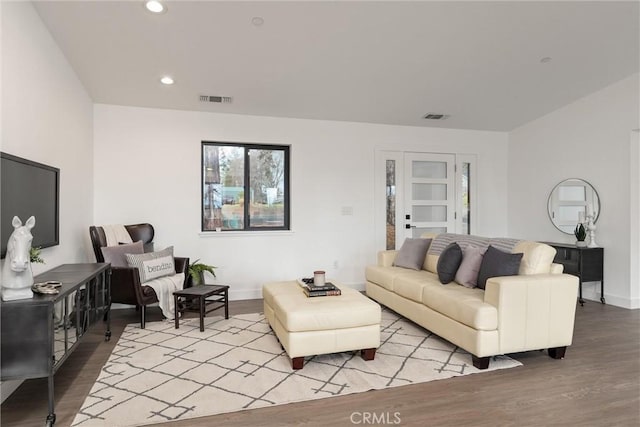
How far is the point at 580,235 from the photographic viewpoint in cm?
475

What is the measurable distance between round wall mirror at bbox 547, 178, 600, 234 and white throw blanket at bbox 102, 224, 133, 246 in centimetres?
574

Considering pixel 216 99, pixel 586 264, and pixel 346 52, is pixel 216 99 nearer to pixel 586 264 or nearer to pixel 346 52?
pixel 346 52

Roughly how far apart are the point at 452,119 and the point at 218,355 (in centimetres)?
462

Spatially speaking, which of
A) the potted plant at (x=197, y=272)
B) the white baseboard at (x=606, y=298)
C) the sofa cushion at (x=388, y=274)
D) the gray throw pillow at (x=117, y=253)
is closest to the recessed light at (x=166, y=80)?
the gray throw pillow at (x=117, y=253)

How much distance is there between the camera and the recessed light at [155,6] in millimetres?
2876

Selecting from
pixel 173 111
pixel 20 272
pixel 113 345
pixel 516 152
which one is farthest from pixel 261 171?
pixel 516 152

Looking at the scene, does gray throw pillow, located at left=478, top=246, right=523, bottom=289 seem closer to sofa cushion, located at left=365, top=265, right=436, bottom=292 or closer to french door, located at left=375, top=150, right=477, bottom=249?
sofa cushion, located at left=365, top=265, right=436, bottom=292

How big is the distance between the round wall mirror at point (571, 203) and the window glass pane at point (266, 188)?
13.1 feet

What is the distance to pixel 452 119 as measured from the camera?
5.57 m

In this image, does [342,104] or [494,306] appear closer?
[494,306]

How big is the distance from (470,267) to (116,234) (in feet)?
12.2

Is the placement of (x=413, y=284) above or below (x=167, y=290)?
above

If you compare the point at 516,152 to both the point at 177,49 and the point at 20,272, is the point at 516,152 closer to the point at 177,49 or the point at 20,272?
the point at 177,49

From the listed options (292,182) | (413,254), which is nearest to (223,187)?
(292,182)
